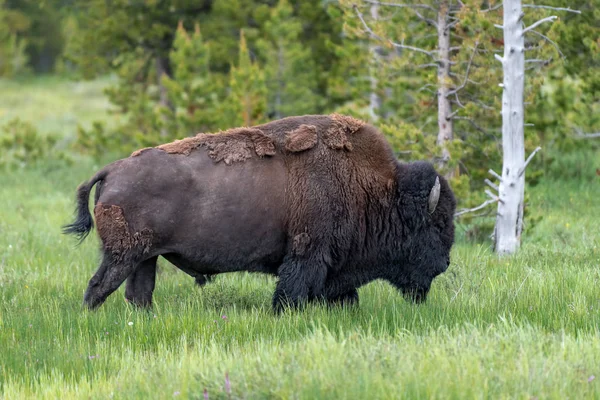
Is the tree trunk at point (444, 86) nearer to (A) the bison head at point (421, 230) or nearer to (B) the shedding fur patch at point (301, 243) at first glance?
(A) the bison head at point (421, 230)

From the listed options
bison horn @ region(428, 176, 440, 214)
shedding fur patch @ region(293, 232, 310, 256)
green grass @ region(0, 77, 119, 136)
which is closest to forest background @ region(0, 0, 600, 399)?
shedding fur patch @ region(293, 232, 310, 256)

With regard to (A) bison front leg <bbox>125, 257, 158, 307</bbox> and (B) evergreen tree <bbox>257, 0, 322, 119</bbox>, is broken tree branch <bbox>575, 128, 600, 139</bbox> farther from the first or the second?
(A) bison front leg <bbox>125, 257, 158, 307</bbox>

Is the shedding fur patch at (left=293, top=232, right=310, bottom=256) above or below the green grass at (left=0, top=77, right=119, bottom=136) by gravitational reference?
above

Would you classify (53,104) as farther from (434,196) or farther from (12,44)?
(434,196)

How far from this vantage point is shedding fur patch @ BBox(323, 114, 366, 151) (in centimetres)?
743

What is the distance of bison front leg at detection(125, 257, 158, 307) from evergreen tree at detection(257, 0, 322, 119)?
10.9 metres

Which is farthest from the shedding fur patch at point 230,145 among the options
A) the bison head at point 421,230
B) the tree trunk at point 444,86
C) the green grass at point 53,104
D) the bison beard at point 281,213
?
the green grass at point 53,104

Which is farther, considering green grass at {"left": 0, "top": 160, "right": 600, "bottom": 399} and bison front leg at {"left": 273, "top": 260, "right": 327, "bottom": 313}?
bison front leg at {"left": 273, "top": 260, "right": 327, "bottom": 313}

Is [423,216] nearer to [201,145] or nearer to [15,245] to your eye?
[201,145]

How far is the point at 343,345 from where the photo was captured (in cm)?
501

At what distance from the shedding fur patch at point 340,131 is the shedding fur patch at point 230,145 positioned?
53 centimetres

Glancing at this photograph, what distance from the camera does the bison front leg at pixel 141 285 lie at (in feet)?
24.0

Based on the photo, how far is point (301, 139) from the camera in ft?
24.1

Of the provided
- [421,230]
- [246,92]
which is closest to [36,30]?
[246,92]
